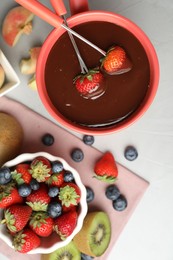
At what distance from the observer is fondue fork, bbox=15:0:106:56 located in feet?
2.67

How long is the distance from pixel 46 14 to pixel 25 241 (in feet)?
1.62

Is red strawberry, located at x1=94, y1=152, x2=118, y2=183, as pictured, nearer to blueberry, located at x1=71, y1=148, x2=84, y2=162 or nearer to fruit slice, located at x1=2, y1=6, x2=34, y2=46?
blueberry, located at x1=71, y1=148, x2=84, y2=162

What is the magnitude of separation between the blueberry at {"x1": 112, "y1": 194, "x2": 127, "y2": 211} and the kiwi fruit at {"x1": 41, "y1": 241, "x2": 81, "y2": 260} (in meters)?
0.14

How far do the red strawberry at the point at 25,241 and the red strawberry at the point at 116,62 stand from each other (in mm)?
407

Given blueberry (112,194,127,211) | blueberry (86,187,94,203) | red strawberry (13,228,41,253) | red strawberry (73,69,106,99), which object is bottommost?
red strawberry (13,228,41,253)

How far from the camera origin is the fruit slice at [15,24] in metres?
1.01

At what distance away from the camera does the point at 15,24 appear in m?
1.01

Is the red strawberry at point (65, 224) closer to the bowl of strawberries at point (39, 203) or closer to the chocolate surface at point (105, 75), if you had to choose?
the bowl of strawberries at point (39, 203)

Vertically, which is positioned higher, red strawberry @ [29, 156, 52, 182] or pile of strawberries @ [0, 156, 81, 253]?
red strawberry @ [29, 156, 52, 182]

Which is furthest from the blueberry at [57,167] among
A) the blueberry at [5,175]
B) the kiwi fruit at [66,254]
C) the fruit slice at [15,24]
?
the fruit slice at [15,24]

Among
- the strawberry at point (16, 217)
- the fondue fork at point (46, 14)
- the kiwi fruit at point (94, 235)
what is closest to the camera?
the fondue fork at point (46, 14)

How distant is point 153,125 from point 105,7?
322 mm

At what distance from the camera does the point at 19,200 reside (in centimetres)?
96

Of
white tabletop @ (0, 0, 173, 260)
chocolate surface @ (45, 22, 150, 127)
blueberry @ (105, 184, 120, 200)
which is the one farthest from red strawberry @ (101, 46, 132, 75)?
blueberry @ (105, 184, 120, 200)
